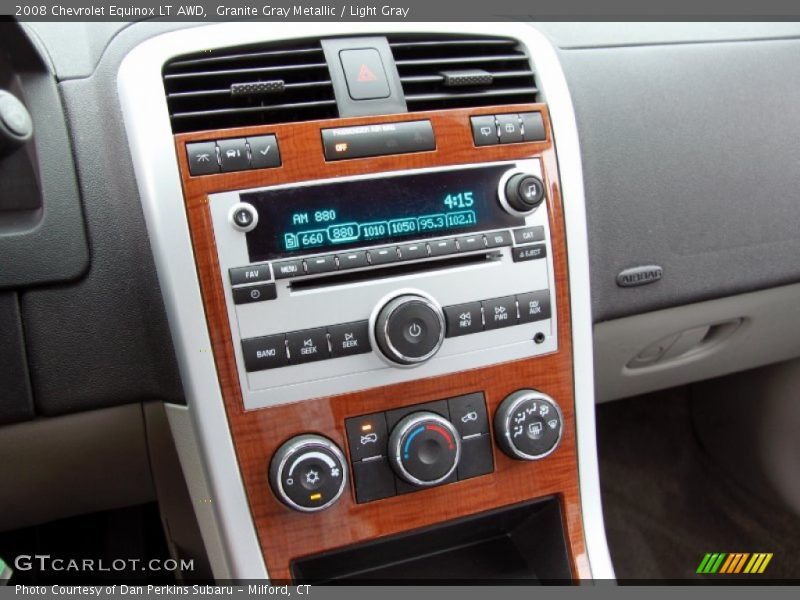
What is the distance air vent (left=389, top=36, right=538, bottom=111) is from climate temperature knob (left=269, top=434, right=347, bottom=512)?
43cm

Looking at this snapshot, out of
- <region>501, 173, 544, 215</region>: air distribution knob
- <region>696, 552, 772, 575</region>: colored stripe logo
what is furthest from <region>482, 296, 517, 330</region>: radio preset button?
<region>696, 552, 772, 575</region>: colored stripe logo

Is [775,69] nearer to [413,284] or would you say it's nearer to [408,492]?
[413,284]

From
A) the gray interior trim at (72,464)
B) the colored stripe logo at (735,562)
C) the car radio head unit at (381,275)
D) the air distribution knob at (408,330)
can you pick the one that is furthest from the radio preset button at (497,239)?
the colored stripe logo at (735,562)

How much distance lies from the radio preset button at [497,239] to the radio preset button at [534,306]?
0.23 ft

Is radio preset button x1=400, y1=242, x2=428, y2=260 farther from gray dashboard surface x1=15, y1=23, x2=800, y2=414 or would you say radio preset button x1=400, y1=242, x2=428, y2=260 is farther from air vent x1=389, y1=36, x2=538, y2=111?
gray dashboard surface x1=15, y1=23, x2=800, y2=414

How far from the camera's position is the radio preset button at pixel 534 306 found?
909 mm

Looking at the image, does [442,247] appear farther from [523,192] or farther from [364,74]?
[364,74]

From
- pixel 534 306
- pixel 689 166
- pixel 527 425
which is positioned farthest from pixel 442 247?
pixel 689 166

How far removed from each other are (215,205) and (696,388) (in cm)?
150

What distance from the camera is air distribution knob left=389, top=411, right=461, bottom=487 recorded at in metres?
0.86

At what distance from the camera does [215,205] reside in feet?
2.61

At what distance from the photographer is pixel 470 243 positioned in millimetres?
879

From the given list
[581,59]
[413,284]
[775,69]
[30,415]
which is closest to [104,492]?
[30,415]
